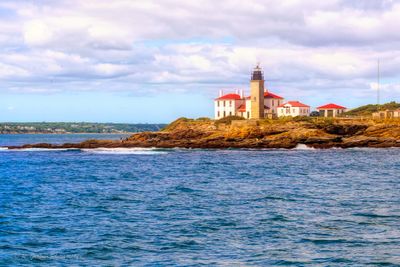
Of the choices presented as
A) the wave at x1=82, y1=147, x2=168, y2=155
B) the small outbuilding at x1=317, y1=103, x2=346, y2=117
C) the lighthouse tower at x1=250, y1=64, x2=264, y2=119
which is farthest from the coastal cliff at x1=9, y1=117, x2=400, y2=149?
the small outbuilding at x1=317, y1=103, x2=346, y2=117

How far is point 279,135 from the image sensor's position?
87.2 metres

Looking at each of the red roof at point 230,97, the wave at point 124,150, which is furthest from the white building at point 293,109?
the wave at point 124,150

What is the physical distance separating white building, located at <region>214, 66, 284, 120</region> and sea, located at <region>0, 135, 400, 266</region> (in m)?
58.2

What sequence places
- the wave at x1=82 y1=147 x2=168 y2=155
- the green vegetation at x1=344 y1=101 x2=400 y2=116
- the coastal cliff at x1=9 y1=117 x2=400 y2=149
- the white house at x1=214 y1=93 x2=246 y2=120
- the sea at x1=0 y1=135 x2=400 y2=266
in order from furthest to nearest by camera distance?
the green vegetation at x1=344 y1=101 x2=400 y2=116, the white house at x1=214 y1=93 x2=246 y2=120, the wave at x1=82 y1=147 x2=168 y2=155, the coastal cliff at x1=9 y1=117 x2=400 y2=149, the sea at x1=0 y1=135 x2=400 y2=266

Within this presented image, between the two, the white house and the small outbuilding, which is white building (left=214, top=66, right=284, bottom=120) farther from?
the small outbuilding

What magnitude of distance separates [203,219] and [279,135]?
62.0 metres

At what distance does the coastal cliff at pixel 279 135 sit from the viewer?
8412 cm

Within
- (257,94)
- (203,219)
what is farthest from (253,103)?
(203,219)

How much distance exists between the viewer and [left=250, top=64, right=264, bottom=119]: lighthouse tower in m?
107

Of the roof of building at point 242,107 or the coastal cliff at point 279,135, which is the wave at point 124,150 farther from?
the roof of building at point 242,107

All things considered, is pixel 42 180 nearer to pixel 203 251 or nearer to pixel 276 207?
pixel 276 207

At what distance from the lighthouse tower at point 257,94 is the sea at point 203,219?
5796cm

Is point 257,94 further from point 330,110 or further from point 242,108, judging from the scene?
point 330,110

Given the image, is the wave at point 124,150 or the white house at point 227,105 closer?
the wave at point 124,150
